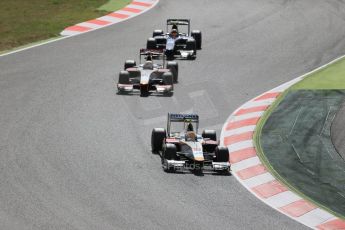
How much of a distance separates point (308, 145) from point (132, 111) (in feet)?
20.7

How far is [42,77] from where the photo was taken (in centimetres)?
3375

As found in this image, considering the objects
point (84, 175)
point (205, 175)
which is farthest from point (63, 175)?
point (205, 175)

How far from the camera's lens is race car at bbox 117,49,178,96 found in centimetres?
3172

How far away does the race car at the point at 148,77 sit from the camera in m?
31.7

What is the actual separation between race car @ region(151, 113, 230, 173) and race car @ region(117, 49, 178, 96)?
512 cm

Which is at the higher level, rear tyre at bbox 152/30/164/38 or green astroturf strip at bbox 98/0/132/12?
rear tyre at bbox 152/30/164/38

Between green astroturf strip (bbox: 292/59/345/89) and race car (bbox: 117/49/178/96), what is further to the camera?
green astroturf strip (bbox: 292/59/345/89)

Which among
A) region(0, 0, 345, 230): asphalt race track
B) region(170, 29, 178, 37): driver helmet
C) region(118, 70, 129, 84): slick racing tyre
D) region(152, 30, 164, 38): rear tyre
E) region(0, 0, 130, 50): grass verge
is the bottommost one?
region(0, 0, 345, 230): asphalt race track

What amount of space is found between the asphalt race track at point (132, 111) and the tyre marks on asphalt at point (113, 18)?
668 millimetres

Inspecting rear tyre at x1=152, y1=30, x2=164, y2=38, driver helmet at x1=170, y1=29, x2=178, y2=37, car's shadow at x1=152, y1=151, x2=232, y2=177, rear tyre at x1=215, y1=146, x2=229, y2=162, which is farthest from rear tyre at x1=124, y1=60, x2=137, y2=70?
rear tyre at x1=215, y1=146, x2=229, y2=162

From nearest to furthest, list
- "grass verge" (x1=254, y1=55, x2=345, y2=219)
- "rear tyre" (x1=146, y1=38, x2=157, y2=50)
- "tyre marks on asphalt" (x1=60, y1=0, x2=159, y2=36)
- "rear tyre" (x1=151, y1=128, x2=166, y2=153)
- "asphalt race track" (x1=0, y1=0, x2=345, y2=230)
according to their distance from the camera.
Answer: "asphalt race track" (x1=0, y1=0, x2=345, y2=230), "rear tyre" (x1=151, y1=128, x2=166, y2=153), "grass verge" (x1=254, y1=55, x2=345, y2=219), "rear tyre" (x1=146, y1=38, x2=157, y2=50), "tyre marks on asphalt" (x1=60, y1=0, x2=159, y2=36)

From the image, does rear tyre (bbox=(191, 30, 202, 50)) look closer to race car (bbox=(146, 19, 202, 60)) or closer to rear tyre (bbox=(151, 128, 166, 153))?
race car (bbox=(146, 19, 202, 60))

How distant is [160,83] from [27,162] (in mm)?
9273

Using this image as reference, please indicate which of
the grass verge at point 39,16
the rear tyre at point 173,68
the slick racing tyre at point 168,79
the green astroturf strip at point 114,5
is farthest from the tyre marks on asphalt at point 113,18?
the slick racing tyre at point 168,79
